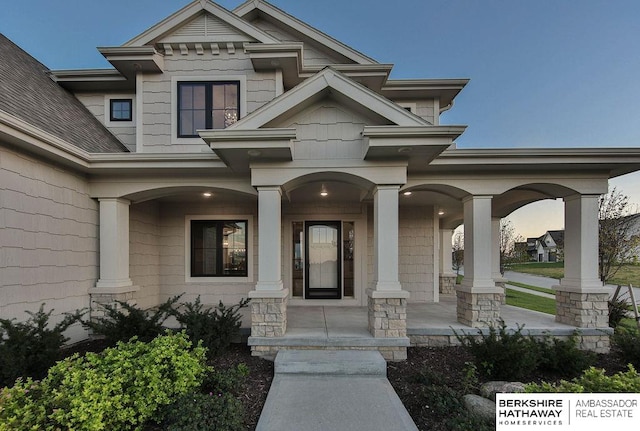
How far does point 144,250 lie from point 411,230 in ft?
23.0

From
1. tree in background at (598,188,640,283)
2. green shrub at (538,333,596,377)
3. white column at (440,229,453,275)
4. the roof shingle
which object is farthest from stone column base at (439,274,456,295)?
the roof shingle

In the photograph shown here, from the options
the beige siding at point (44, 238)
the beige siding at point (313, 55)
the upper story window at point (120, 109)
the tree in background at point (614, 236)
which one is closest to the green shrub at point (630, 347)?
the tree in background at point (614, 236)

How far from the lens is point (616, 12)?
9680mm

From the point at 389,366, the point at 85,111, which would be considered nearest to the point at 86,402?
the point at 389,366

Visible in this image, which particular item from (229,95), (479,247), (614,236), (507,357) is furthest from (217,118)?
(614,236)

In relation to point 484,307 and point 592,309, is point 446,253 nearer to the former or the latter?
point 592,309

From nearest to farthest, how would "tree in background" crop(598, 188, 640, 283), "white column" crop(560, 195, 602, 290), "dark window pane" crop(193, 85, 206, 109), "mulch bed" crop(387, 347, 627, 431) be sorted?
1. "mulch bed" crop(387, 347, 627, 431)
2. "white column" crop(560, 195, 602, 290)
3. "dark window pane" crop(193, 85, 206, 109)
4. "tree in background" crop(598, 188, 640, 283)

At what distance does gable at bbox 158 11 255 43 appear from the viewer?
23.9ft

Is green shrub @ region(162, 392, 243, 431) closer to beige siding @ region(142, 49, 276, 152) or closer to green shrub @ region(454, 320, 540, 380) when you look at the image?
green shrub @ region(454, 320, 540, 380)

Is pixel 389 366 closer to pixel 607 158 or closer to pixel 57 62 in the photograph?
pixel 607 158

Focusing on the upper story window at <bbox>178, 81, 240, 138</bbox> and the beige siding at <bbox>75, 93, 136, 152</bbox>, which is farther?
the beige siding at <bbox>75, 93, 136, 152</bbox>

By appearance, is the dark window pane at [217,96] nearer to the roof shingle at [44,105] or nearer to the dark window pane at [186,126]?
the dark window pane at [186,126]
